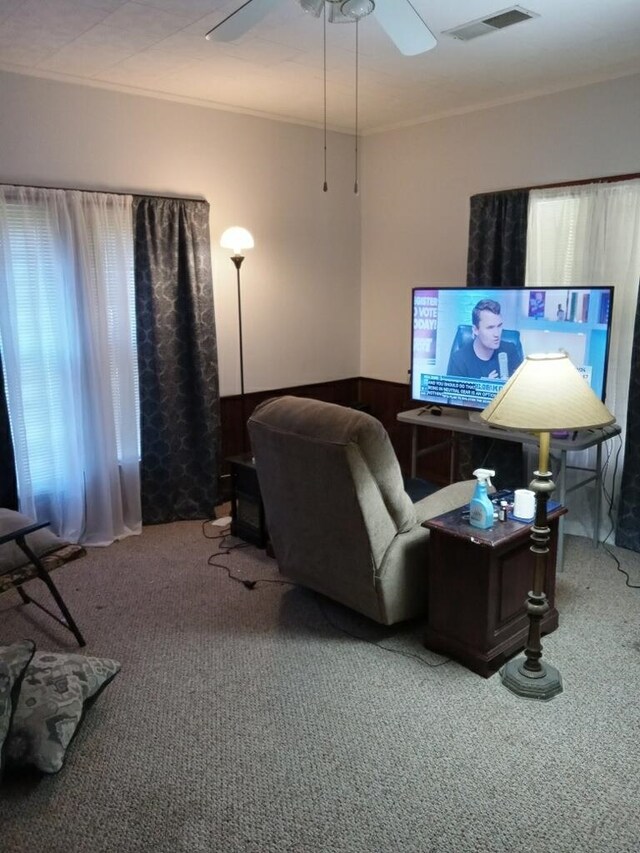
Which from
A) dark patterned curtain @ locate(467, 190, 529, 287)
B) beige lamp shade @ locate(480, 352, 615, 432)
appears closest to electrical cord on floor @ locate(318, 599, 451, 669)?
beige lamp shade @ locate(480, 352, 615, 432)

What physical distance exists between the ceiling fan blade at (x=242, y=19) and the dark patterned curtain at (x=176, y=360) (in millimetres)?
1776

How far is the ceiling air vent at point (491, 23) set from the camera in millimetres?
2768

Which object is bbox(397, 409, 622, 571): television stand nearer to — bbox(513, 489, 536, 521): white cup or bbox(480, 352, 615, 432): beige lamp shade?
bbox(513, 489, 536, 521): white cup

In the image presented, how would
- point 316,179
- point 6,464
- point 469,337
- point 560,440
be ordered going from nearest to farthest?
1. point 560,440
2. point 6,464
3. point 469,337
4. point 316,179

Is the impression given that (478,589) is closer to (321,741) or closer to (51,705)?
(321,741)

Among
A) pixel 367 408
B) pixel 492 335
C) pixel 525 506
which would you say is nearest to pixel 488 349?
pixel 492 335

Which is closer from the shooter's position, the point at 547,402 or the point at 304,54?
the point at 547,402

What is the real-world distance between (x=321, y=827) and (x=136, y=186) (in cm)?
355

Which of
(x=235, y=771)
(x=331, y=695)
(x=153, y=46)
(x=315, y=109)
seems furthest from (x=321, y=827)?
(x=315, y=109)

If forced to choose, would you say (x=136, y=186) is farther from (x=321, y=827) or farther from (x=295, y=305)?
(x=321, y=827)

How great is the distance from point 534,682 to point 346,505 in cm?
98

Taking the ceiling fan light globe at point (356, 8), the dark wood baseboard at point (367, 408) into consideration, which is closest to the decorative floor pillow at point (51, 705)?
the dark wood baseboard at point (367, 408)

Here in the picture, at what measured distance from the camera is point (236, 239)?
4172mm

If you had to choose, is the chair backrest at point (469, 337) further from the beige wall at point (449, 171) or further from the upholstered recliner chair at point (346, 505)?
the upholstered recliner chair at point (346, 505)
